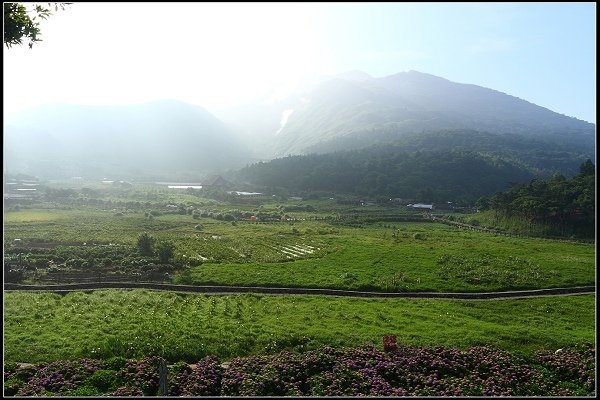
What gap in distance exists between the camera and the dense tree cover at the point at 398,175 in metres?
147

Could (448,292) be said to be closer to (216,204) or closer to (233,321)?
(233,321)

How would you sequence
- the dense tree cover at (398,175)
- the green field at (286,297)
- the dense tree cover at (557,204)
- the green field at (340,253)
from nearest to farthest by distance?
the green field at (286,297) < the green field at (340,253) < the dense tree cover at (557,204) < the dense tree cover at (398,175)

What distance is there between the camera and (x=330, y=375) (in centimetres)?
1888

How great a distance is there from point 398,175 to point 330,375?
475 feet

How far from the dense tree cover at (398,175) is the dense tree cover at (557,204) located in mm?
45886

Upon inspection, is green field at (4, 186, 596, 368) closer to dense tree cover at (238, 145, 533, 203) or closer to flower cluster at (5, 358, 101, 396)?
flower cluster at (5, 358, 101, 396)

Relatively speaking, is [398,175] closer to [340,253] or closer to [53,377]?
[340,253]

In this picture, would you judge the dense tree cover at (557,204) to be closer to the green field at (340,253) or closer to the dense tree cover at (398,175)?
the green field at (340,253)

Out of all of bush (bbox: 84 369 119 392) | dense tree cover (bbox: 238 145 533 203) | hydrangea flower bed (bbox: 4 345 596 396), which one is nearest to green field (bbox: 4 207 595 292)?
hydrangea flower bed (bbox: 4 345 596 396)

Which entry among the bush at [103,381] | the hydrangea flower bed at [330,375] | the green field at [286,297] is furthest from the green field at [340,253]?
the bush at [103,381]

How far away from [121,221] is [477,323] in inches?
2632

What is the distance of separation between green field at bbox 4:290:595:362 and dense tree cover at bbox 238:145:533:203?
10452 centimetres

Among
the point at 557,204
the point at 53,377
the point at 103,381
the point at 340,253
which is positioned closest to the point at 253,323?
the point at 103,381

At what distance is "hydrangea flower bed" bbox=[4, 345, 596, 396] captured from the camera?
17.8 m
